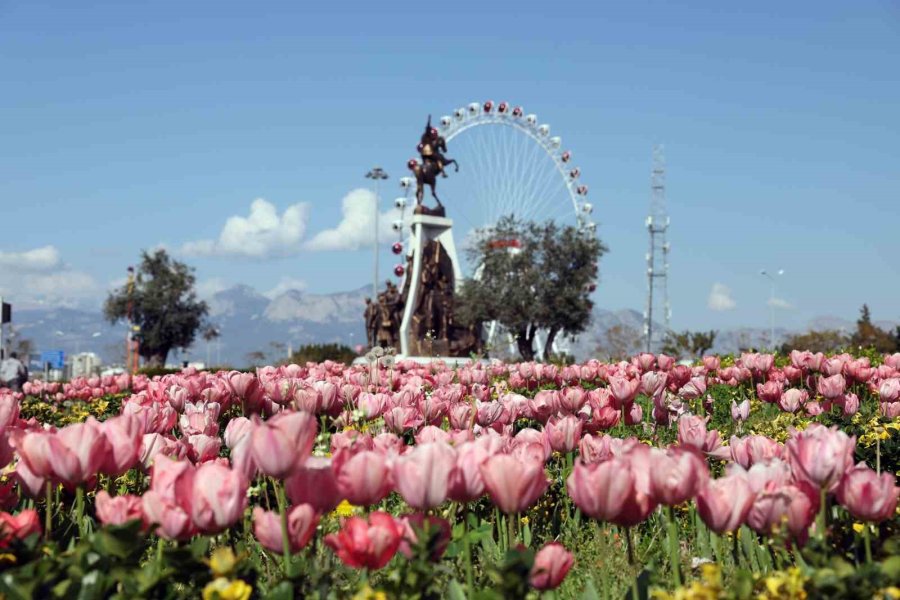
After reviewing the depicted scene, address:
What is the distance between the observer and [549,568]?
2.19 meters

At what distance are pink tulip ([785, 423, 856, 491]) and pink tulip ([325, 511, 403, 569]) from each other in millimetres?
1118

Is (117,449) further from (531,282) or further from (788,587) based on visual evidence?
(531,282)

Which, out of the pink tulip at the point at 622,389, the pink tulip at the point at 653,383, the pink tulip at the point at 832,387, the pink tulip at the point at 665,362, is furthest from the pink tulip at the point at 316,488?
the pink tulip at the point at 665,362

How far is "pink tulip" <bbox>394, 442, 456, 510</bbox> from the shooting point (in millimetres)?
2287

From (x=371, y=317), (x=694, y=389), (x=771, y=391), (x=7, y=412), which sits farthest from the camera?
(x=371, y=317)

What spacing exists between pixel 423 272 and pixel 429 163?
7.09 meters

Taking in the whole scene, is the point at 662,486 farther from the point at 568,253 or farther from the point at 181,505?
the point at 568,253

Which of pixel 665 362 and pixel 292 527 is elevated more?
pixel 665 362

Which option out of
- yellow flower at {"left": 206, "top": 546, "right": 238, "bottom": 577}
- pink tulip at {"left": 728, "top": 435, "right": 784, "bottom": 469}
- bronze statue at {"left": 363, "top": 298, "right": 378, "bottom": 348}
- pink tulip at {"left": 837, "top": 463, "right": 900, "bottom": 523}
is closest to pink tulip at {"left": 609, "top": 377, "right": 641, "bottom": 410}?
pink tulip at {"left": 728, "top": 435, "right": 784, "bottom": 469}

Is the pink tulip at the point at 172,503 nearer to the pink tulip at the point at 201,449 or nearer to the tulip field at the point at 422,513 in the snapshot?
the tulip field at the point at 422,513

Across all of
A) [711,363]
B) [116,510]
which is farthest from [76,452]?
[711,363]

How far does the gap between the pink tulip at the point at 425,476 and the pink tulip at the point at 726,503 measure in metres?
0.64

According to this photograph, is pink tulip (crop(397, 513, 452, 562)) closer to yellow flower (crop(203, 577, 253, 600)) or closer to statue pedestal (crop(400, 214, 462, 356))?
yellow flower (crop(203, 577, 253, 600))

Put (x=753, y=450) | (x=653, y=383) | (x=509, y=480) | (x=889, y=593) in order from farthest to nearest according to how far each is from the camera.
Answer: (x=653, y=383) → (x=753, y=450) → (x=509, y=480) → (x=889, y=593)
